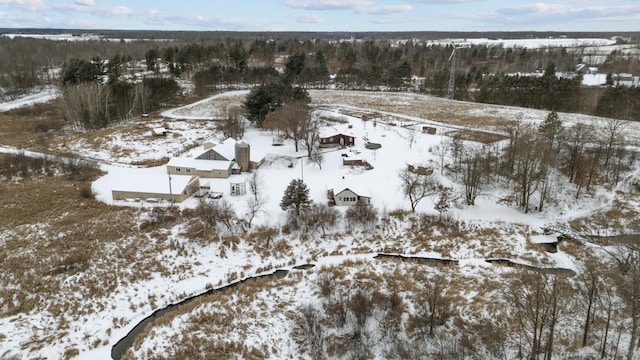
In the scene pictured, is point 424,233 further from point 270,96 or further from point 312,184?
point 270,96

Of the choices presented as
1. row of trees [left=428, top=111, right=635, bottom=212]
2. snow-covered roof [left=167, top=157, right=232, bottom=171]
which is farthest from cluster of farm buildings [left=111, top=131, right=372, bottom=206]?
row of trees [left=428, top=111, right=635, bottom=212]

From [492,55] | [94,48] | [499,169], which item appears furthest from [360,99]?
[94,48]

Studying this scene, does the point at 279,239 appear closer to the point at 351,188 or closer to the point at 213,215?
the point at 213,215

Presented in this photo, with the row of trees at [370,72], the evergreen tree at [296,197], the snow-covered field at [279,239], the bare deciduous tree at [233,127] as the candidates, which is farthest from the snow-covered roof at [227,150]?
the row of trees at [370,72]

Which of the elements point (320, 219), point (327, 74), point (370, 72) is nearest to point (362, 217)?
point (320, 219)

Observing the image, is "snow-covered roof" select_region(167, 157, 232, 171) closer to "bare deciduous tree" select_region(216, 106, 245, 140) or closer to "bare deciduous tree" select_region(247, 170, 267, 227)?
"bare deciduous tree" select_region(247, 170, 267, 227)

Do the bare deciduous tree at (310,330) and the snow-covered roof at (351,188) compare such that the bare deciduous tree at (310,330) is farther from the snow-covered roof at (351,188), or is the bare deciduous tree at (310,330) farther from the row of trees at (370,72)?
the row of trees at (370,72)
